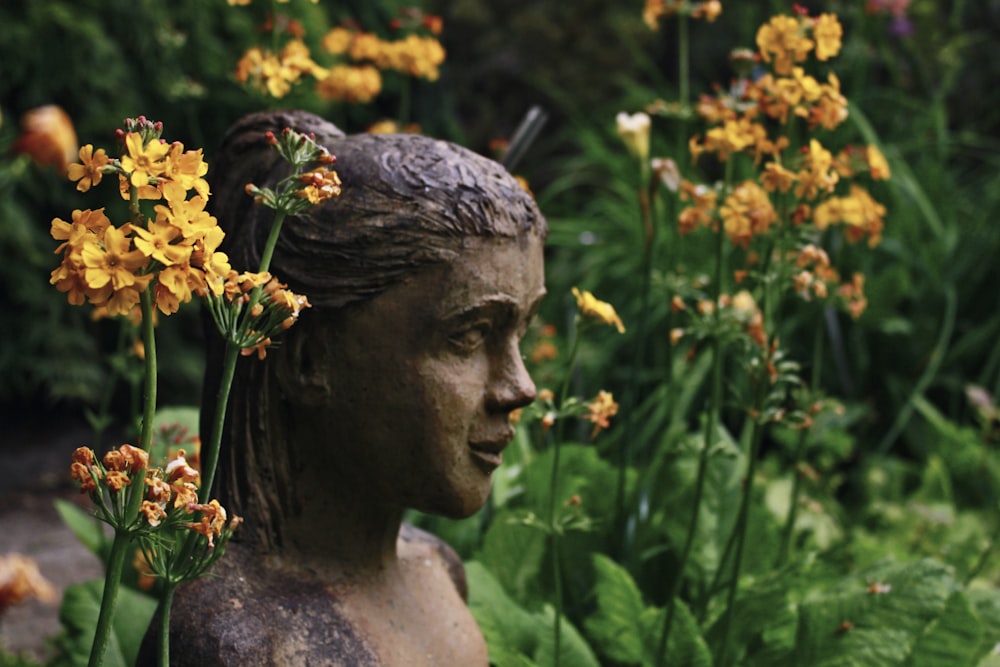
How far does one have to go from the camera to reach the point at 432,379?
5.25 ft

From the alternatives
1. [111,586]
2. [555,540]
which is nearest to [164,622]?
[111,586]

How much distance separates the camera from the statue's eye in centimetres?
162

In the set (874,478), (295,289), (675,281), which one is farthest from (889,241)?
(295,289)

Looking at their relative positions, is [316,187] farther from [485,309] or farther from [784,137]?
[784,137]

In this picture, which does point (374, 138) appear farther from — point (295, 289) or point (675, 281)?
point (675, 281)

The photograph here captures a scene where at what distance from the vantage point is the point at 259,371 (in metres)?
1.64

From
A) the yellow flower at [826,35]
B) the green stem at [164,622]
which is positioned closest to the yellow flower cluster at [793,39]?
the yellow flower at [826,35]

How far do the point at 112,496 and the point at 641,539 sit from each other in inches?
66.5

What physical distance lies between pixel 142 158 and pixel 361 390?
561 mm

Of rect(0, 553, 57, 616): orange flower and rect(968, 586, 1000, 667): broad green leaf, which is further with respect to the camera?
rect(968, 586, 1000, 667): broad green leaf

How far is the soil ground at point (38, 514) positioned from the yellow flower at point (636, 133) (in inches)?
71.4

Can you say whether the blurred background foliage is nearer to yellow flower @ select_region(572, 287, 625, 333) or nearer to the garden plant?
the garden plant

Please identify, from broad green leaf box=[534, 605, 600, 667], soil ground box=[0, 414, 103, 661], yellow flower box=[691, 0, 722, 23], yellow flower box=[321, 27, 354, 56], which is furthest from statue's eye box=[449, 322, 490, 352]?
soil ground box=[0, 414, 103, 661]

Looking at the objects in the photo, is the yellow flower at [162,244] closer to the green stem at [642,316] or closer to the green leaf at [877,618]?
the green stem at [642,316]
